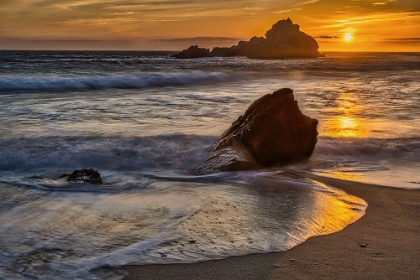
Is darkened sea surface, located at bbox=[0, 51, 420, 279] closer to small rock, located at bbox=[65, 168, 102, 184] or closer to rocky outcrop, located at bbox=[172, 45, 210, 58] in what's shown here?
small rock, located at bbox=[65, 168, 102, 184]

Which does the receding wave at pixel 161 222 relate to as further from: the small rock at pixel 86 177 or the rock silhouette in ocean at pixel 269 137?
the rock silhouette in ocean at pixel 269 137

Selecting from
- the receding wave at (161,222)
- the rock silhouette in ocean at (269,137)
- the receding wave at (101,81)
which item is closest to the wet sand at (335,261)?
the receding wave at (161,222)

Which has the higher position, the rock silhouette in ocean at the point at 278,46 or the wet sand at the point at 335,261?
the rock silhouette in ocean at the point at 278,46

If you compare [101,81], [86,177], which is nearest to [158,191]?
[86,177]

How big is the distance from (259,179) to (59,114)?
703cm

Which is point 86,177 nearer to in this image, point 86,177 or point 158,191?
point 86,177

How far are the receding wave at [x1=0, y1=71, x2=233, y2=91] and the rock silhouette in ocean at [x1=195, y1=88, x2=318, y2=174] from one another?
15617 millimetres

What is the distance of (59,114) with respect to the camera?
10656mm

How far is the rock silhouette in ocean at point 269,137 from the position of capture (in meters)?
5.74

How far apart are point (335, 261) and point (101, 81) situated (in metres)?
21.5

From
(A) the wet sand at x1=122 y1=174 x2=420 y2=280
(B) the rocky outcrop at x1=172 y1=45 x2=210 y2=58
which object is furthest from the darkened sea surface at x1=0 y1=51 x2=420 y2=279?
(B) the rocky outcrop at x1=172 y1=45 x2=210 y2=58

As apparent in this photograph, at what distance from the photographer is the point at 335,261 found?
9.37ft

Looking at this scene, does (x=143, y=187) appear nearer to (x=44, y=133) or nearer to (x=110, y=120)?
(x=44, y=133)

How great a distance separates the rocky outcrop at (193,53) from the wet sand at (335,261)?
7215 cm
